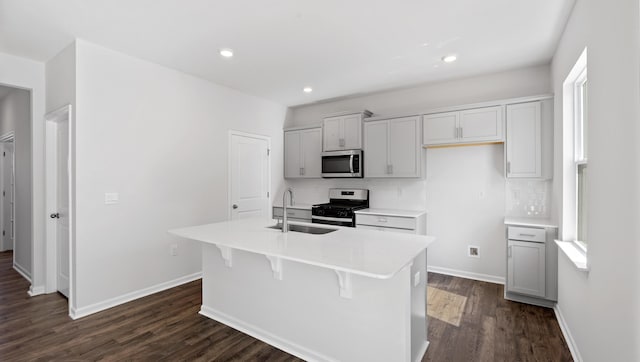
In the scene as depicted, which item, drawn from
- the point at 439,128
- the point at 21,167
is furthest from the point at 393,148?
the point at 21,167

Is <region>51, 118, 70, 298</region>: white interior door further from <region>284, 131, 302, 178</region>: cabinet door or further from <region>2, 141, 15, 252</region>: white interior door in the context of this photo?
<region>284, 131, 302, 178</region>: cabinet door

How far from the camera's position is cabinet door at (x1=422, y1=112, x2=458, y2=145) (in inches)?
150

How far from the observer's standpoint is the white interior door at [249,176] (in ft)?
14.9

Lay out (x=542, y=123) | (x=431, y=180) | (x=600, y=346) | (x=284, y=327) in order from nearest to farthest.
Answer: (x=600, y=346) → (x=284, y=327) → (x=542, y=123) → (x=431, y=180)

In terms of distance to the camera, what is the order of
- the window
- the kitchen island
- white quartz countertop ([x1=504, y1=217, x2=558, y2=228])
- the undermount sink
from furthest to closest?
white quartz countertop ([x1=504, y1=217, x2=558, y2=228]) → the undermount sink → the window → the kitchen island

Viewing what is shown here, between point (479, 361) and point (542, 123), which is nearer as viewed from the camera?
point (479, 361)

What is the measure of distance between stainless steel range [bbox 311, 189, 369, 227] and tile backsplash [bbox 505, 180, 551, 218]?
1.92 meters

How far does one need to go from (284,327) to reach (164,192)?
227 cm

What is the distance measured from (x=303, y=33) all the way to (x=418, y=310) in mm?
2513

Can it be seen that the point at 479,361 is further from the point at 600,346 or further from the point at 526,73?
the point at 526,73

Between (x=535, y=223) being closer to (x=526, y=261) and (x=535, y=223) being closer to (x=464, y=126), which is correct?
(x=526, y=261)

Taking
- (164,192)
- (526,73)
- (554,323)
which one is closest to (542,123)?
(526,73)

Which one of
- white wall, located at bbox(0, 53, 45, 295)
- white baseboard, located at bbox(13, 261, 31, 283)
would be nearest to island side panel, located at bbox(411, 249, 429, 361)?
white wall, located at bbox(0, 53, 45, 295)

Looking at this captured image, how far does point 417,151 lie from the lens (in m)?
4.09
